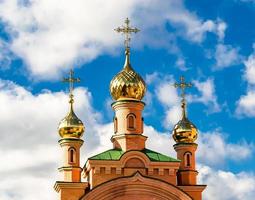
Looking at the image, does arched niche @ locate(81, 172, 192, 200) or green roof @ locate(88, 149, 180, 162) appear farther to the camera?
green roof @ locate(88, 149, 180, 162)

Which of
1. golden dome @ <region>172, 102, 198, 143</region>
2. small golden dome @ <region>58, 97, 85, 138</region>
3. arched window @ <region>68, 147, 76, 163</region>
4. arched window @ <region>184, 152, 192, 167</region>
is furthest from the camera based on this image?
golden dome @ <region>172, 102, 198, 143</region>

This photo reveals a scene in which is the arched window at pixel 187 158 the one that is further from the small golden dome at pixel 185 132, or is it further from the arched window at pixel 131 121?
the arched window at pixel 131 121

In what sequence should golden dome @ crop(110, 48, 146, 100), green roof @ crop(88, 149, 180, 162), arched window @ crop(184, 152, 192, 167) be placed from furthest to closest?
arched window @ crop(184, 152, 192, 167) → golden dome @ crop(110, 48, 146, 100) → green roof @ crop(88, 149, 180, 162)

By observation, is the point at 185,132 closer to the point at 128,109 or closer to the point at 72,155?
the point at 128,109

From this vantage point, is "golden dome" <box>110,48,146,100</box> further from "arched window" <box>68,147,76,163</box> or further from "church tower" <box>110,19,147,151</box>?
"arched window" <box>68,147,76,163</box>

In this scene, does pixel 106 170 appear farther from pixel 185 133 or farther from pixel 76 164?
pixel 185 133

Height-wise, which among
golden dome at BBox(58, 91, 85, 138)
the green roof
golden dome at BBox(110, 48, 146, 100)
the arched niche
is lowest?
the arched niche

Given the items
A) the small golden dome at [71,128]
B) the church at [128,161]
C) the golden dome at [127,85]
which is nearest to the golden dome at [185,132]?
the church at [128,161]

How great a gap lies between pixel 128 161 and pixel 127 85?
11.2 feet

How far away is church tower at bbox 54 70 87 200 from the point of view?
3316 centimetres

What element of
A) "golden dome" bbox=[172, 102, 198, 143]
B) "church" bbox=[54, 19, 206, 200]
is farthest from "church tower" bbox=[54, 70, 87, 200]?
"golden dome" bbox=[172, 102, 198, 143]

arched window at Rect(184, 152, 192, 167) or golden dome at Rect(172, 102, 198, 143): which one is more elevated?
golden dome at Rect(172, 102, 198, 143)

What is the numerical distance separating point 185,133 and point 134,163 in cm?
319

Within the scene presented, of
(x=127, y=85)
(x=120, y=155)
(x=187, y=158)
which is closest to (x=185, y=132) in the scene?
(x=187, y=158)
